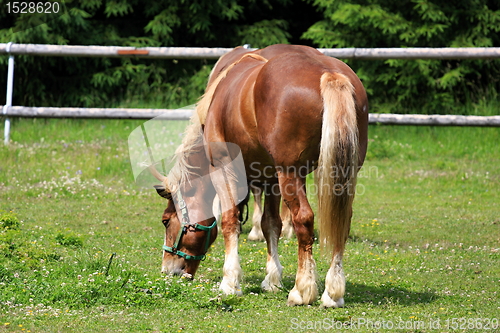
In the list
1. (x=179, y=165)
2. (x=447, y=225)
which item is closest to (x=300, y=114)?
(x=179, y=165)

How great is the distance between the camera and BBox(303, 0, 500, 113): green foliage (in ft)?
38.2

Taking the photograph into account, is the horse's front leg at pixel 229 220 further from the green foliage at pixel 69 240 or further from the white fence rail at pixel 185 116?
the white fence rail at pixel 185 116

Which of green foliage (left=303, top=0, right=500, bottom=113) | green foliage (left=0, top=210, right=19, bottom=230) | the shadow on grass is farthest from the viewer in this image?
green foliage (left=303, top=0, right=500, bottom=113)

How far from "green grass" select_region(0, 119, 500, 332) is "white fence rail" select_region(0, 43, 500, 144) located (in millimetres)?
693

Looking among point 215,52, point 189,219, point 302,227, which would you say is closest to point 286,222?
point 189,219

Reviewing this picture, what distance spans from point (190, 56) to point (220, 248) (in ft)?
14.2

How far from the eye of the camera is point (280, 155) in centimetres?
396

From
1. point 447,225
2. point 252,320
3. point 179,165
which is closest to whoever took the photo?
point 252,320

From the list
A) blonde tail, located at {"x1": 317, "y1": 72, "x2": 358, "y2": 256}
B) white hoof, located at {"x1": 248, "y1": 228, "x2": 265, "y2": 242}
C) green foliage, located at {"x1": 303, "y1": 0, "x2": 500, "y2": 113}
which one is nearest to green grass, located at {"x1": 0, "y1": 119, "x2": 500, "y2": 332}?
white hoof, located at {"x1": 248, "y1": 228, "x2": 265, "y2": 242}

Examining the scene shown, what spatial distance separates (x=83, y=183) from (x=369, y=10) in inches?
262

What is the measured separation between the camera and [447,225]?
22.2ft

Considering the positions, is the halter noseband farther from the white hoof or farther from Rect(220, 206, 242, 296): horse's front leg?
the white hoof

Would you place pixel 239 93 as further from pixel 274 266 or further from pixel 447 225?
pixel 447 225

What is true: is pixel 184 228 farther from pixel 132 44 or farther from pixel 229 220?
pixel 132 44
